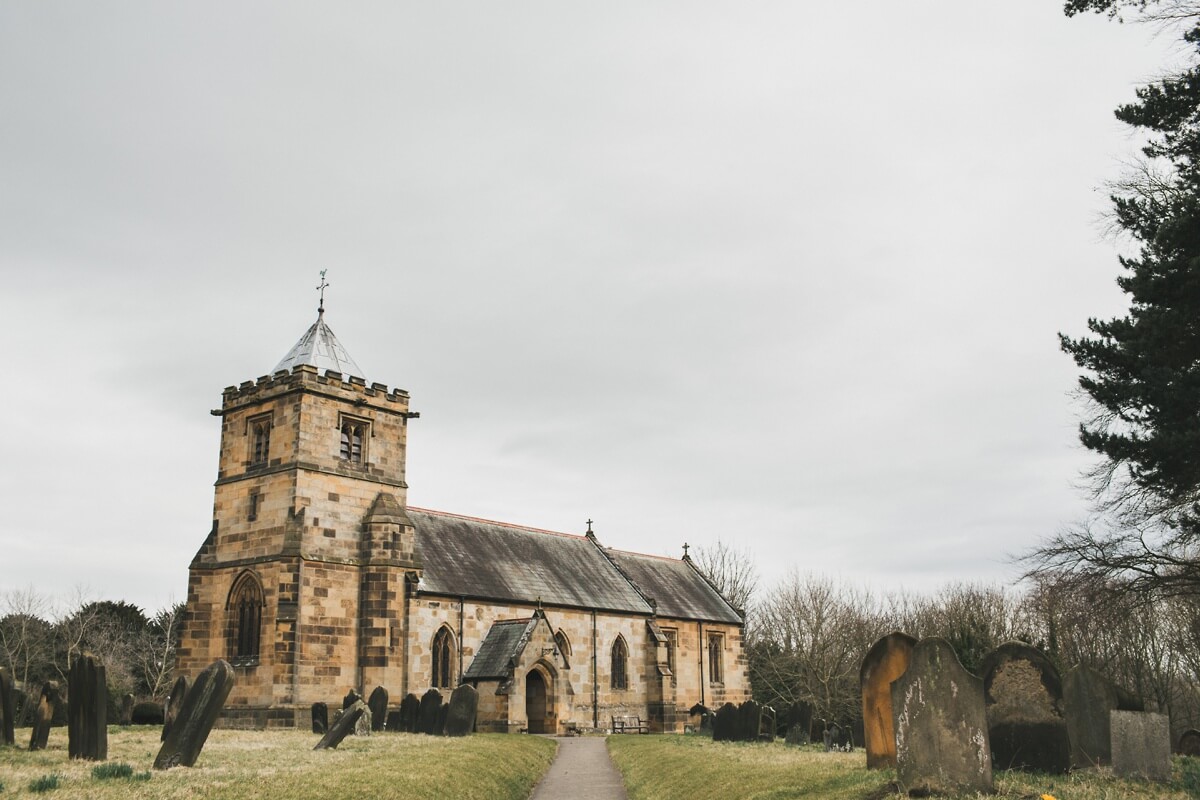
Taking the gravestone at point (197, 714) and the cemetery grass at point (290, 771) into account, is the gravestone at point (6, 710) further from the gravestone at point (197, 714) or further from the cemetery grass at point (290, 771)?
the gravestone at point (197, 714)

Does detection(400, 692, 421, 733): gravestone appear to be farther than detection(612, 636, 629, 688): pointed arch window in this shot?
No

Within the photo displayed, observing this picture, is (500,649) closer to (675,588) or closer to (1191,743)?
(675,588)

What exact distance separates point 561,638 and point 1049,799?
28.8 metres

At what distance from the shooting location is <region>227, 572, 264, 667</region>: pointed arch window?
93.9 feet

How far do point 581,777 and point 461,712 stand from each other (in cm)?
540

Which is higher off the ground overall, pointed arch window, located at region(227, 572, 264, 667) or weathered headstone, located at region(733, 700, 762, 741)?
pointed arch window, located at region(227, 572, 264, 667)

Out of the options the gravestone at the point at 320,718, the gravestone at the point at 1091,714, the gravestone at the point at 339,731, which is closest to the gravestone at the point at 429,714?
the gravestone at the point at 320,718

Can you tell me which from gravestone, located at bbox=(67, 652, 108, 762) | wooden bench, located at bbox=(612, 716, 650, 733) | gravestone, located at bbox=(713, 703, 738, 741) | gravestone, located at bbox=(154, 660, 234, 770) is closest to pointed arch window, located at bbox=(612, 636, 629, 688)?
wooden bench, located at bbox=(612, 716, 650, 733)

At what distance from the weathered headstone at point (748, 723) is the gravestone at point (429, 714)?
302 inches

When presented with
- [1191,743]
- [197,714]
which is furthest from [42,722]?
[1191,743]

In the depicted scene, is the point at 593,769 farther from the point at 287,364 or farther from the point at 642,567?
the point at 642,567

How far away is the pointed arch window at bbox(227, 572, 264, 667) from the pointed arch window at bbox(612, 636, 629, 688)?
47.7 feet

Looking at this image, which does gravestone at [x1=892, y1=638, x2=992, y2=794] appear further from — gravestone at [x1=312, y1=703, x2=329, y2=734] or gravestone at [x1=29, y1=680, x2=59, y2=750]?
gravestone at [x1=312, y1=703, x2=329, y2=734]

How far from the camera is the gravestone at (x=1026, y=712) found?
11141mm
